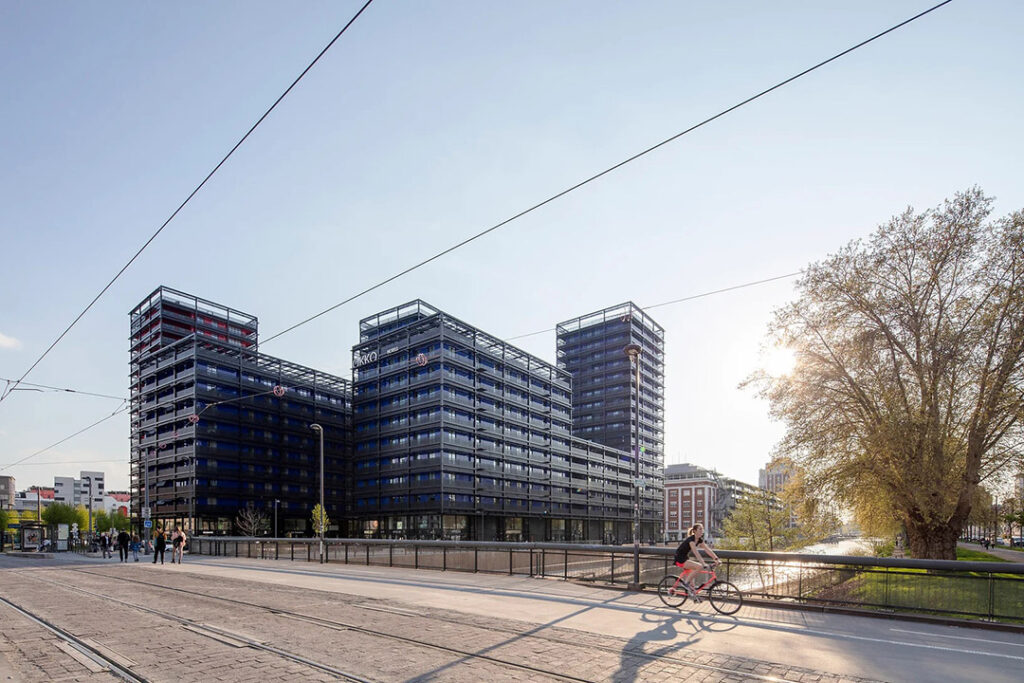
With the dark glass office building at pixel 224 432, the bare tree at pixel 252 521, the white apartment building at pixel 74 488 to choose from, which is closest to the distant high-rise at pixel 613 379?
the dark glass office building at pixel 224 432

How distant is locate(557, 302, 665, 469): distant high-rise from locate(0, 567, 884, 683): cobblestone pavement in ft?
362

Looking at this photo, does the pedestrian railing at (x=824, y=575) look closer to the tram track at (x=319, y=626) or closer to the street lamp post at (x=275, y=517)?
the tram track at (x=319, y=626)

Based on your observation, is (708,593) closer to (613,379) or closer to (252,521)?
(252,521)

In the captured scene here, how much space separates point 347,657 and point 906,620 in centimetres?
1019

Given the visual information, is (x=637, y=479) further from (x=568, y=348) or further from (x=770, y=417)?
(x=568, y=348)

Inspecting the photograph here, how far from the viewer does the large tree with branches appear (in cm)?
1959

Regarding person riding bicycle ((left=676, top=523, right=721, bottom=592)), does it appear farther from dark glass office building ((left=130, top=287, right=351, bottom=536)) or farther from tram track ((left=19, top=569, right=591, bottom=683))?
dark glass office building ((left=130, top=287, right=351, bottom=536))

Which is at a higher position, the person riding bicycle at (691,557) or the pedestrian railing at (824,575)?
the person riding bicycle at (691,557)

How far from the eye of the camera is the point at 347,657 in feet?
26.3

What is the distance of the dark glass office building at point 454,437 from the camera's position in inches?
2955

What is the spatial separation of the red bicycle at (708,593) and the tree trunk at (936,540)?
1397 cm

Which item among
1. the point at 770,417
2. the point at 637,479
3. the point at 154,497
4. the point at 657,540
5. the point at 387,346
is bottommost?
the point at 657,540

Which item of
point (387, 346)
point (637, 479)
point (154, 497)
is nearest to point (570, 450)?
point (387, 346)

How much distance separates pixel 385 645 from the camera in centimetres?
875
